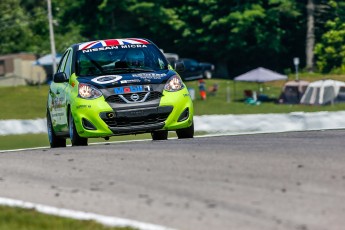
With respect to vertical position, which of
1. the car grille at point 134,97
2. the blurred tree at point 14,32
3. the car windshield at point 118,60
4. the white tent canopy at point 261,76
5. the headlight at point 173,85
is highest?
the car windshield at point 118,60

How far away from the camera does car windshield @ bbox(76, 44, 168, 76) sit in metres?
15.4

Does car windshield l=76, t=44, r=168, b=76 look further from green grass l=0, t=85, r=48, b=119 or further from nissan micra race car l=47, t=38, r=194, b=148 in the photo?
green grass l=0, t=85, r=48, b=119

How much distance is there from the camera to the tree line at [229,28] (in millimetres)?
68562

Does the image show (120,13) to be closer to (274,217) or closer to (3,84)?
(3,84)

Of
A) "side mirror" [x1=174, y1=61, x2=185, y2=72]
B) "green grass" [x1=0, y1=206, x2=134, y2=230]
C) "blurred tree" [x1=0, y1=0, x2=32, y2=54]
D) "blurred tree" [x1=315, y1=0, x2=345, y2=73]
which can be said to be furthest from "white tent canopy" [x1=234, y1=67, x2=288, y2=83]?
"green grass" [x1=0, y1=206, x2=134, y2=230]

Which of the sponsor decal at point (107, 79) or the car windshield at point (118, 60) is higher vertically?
the car windshield at point (118, 60)

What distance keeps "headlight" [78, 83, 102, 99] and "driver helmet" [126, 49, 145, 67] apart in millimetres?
1004

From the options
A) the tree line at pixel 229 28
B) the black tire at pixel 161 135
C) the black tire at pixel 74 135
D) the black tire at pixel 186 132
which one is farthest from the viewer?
the tree line at pixel 229 28

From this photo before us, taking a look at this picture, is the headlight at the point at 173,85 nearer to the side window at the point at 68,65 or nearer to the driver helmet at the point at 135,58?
the driver helmet at the point at 135,58

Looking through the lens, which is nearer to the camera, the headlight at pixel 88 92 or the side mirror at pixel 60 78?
the headlight at pixel 88 92

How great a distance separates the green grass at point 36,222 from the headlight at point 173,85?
22.0 ft

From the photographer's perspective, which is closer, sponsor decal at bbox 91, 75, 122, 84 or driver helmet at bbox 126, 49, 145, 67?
A: sponsor decal at bbox 91, 75, 122, 84

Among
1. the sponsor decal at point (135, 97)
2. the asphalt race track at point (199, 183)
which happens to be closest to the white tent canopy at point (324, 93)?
the sponsor decal at point (135, 97)

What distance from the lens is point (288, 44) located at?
245 ft
